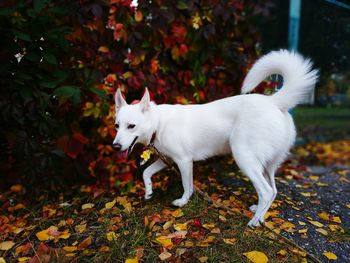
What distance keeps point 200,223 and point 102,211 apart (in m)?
0.83

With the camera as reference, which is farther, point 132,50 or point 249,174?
point 132,50

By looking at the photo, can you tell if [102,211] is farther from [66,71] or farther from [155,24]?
[155,24]

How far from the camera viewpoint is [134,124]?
274 centimetres

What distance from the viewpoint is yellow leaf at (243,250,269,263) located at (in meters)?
2.31

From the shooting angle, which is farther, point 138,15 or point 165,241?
point 138,15

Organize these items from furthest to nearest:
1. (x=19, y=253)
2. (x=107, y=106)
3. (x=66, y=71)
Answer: (x=107, y=106)
(x=66, y=71)
(x=19, y=253)

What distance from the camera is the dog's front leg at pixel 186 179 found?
2914mm

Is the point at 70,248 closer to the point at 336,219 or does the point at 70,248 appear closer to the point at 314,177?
the point at 336,219

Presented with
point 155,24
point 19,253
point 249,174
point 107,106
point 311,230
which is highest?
point 155,24

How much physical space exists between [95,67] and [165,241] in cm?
176

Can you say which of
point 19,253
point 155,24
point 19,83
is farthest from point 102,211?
point 155,24

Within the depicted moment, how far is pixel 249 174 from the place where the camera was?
8.73 ft

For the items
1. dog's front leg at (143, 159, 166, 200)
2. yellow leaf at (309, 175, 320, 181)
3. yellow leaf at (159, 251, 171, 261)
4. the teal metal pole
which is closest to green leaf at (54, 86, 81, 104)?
dog's front leg at (143, 159, 166, 200)

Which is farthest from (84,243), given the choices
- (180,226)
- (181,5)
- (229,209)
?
(181,5)
